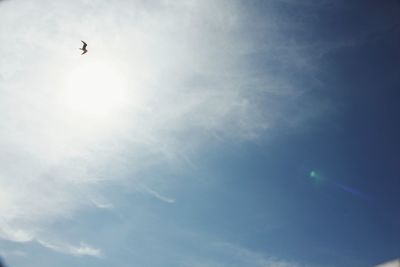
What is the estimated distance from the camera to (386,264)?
17953mm

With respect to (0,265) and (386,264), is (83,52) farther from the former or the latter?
(0,265)

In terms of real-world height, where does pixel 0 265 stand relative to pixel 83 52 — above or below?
below

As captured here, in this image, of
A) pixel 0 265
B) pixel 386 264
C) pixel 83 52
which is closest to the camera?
pixel 386 264

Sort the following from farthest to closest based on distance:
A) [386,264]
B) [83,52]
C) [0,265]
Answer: [0,265]
[83,52]
[386,264]

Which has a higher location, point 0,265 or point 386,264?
point 0,265

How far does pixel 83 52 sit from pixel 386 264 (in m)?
34.4

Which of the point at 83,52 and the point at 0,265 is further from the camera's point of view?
the point at 0,265

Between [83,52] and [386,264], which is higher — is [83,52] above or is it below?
above

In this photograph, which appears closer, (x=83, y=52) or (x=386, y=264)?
(x=386, y=264)

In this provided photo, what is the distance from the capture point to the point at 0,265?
109m

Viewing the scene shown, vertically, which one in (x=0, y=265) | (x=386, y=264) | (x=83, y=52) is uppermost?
(x=83, y=52)

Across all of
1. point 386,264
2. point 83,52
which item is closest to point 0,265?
point 83,52

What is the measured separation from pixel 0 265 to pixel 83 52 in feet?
339
